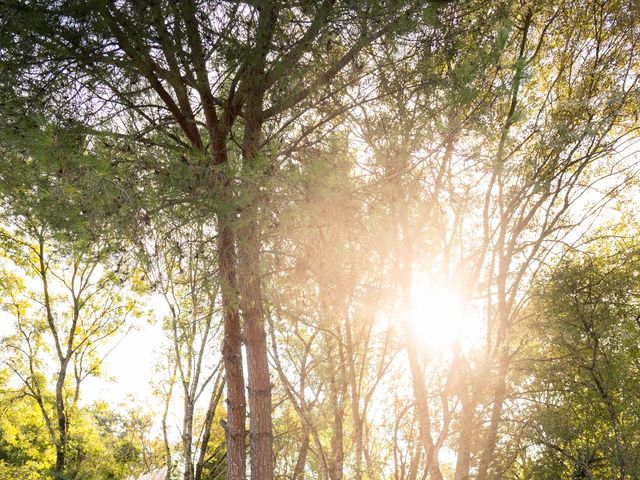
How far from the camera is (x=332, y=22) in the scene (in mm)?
3654

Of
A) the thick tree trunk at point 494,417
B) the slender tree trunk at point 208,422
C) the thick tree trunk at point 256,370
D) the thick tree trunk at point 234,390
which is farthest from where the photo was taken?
the slender tree trunk at point 208,422

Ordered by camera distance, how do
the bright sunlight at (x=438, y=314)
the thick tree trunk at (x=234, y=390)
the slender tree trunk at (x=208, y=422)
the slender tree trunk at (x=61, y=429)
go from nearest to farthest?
the thick tree trunk at (x=234, y=390), the bright sunlight at (x=438, y=314), the slender tree trunk at (x=208, y=422), the slender tree trunk at (x=61, y=429)

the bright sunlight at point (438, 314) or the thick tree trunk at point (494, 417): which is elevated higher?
the bright sunlight at point (438, 314)

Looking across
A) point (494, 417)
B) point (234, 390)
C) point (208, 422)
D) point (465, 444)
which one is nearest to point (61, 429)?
point (208, 422)

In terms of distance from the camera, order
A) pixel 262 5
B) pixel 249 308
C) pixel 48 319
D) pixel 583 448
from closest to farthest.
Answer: pixel 262 5, pixel 249 308, pixel 583 448, pixel 48 319

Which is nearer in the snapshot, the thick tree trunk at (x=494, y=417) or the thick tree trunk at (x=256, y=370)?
the thick tree trunk at (x=256, y=370)

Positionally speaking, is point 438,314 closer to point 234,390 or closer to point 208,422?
point 234,390

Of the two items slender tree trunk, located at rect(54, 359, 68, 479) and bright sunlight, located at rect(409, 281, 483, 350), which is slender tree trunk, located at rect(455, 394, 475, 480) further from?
slender tree trunk, located at rect(54, 359, 68, 479)

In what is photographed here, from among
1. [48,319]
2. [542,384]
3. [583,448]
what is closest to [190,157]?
[542,384]

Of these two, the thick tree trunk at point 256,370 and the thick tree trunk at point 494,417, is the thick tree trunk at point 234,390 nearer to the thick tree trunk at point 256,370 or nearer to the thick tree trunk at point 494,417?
the thick tree trunk at point 256,370

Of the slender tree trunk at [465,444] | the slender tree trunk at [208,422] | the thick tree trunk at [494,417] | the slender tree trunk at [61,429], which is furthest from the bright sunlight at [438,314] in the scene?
the slender tree trunk at [61,429]

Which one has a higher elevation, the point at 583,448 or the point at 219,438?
the point at 219,438

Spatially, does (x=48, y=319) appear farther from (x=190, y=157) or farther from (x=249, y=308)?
(x=190, y=157)

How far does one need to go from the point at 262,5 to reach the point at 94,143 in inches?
61.3
